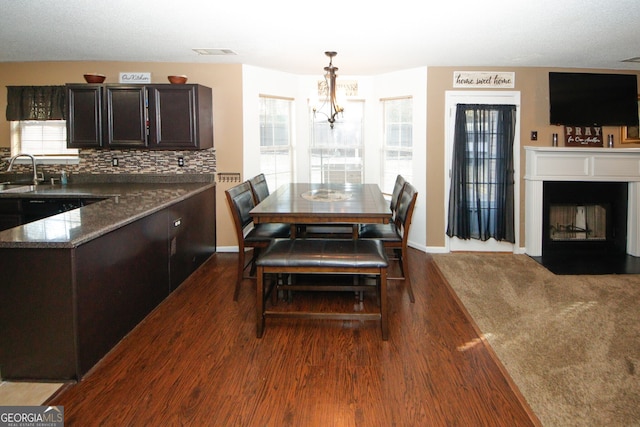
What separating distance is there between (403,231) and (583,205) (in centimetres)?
322

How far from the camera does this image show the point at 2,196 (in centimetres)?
420

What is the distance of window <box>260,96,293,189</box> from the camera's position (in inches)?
224

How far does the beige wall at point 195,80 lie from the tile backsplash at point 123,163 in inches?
12.3

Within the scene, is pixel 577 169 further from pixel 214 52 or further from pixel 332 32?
pixel 214 52

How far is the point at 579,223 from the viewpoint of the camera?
5723 millimetres

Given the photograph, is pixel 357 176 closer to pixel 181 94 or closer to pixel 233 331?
pixel 181 94

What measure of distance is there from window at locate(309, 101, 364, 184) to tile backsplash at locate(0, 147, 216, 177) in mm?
1610

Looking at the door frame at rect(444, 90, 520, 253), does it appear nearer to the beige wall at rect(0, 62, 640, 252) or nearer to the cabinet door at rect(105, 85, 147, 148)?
the beige wall at rect(0, 62, 640, 252)

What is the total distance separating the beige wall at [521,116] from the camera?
5395mm

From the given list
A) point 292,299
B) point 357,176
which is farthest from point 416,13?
point 357,176

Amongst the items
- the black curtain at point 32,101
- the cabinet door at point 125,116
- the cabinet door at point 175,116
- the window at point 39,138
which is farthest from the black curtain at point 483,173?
the black curtain at point 32,101

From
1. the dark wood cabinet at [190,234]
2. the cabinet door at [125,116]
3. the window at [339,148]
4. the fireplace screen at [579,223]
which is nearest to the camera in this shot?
the dark wood cabinet at [190,234]

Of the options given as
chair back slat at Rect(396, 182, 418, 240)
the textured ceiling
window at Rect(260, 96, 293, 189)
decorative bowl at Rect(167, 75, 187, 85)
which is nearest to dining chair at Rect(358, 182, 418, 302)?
chair back slat at Rect(396, 182, 418, 240)

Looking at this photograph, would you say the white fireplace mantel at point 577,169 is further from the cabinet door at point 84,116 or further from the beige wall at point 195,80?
the cabinet door at point 84,116
